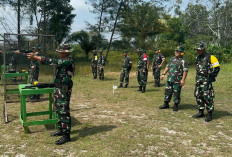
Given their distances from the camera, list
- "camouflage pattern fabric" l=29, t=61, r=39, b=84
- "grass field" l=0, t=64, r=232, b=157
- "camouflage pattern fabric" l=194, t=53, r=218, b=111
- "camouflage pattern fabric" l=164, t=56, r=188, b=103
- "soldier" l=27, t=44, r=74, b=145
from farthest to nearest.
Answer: "camouflage pattern fabric" l=29, t=61, r=39, b=84, "camouflage pattern fabric" l=164, t=56, r=188, b=103, "camouflage pattern fabric" l=194, t=53, r=218, b=111, "soldier" l=27, t=44, r=74, b=145, "grass field" l=0, t=64, r=232, b=157

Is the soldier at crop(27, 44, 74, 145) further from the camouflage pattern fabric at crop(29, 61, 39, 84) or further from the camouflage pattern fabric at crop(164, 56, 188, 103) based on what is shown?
the camouflage pattern fabric at crop(29, 61, 39, 84)

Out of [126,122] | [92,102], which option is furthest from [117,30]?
[126,122]

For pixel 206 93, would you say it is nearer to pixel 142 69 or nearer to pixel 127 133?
pixel 127 133

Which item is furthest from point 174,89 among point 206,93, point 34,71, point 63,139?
point 34,71

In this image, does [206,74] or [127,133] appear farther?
[206,74]

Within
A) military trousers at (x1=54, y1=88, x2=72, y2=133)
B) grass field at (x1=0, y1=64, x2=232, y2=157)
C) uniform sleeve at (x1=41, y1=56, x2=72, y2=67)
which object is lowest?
grass field at (x1=0, y1=64, x2=232, y2=157)

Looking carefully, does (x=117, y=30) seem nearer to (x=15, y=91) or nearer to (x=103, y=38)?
(x=103, y=38)

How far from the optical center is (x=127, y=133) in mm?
5980

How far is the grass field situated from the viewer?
498cm

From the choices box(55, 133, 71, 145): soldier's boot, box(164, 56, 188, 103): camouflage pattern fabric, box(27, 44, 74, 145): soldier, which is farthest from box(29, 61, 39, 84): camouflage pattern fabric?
box(164, 56, 188, 103): camouflage pattern fabric

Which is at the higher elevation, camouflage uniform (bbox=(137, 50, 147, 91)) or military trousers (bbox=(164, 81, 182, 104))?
camouflage uniform (bbox=(137, 50, 147, 91))

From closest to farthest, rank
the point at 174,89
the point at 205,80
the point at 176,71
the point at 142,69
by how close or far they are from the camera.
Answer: the point at 205,80, the point at 176,71, the point at 174,89, the point at 142,69

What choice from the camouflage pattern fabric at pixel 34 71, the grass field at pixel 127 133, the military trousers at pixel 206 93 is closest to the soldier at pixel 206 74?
the military trousers at pixel 206 93

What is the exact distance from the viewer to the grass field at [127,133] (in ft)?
16.4
